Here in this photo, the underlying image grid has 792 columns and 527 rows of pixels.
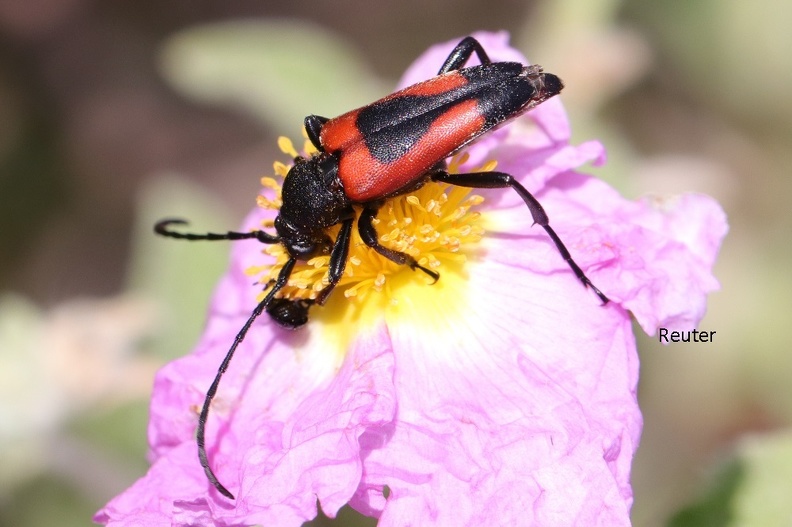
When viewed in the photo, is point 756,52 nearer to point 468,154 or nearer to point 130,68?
point 468,154

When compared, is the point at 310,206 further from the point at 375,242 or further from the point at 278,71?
the point at 278,71


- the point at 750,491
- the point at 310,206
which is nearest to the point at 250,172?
the point at 310,206

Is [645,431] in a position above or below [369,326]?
below

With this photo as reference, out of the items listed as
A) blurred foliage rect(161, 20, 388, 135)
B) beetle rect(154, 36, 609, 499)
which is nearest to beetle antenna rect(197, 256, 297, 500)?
beetle rect(154, 36, 609, 499)

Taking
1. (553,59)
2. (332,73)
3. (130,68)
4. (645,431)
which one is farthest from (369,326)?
(130,68)

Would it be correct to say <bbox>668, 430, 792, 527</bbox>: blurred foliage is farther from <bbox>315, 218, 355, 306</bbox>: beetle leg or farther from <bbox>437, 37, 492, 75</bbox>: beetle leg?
<bbox>437, 37, 492, 75</bbox>: beetle leg

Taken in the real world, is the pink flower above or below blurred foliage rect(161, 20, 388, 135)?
below
